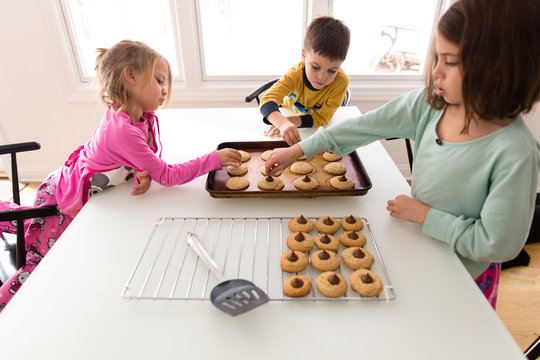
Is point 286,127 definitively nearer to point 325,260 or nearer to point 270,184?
point 270,184

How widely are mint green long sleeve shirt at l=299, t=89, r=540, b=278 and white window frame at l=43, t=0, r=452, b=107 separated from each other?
1.44 meters

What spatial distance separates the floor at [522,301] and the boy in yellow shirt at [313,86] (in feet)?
3.95

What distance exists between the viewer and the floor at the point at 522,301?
146 centimetres

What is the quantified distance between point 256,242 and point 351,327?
304mm

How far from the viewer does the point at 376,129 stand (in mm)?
1015

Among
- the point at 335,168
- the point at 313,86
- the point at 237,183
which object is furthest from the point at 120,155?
the point at 313,86

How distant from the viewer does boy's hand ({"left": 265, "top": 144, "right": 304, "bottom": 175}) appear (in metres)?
1.02

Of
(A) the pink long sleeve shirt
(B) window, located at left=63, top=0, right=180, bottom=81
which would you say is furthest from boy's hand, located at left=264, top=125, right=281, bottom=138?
(B) window, located at left=63, top=0, right=180, bottom=81

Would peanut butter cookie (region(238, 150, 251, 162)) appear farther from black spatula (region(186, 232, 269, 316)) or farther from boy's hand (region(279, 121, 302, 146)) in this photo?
black spatula (region(186, 232, 269, 316))

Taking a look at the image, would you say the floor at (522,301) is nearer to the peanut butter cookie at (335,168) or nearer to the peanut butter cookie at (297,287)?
the peanut butter cookie at (335,168)

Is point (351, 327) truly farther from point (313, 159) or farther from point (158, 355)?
point (313, 159)

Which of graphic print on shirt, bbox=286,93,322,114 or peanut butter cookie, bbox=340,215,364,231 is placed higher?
graphic print on shirt, bbox=286,93,322,114

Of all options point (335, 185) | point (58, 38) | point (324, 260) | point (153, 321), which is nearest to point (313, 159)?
point (335, 185)


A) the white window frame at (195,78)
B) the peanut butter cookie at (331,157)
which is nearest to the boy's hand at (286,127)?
the peanut butter cookie at (331,157)
